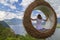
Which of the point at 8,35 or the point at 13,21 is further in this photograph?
the point at 13,21

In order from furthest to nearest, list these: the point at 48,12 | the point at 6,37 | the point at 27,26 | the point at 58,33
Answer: the point at 58,33 → the point at 6,37 → the point at 48,12 → the point at 27,26

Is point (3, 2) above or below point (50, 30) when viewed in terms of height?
above

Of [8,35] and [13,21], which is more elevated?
[13,21]

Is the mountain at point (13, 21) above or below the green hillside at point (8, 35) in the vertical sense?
above

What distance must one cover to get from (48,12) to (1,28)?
2.22ft

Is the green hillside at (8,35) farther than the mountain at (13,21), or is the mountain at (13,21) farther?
the mountain at (13,21)

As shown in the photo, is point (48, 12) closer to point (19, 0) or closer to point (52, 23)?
point (52, 23)

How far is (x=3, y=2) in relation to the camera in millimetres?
3062

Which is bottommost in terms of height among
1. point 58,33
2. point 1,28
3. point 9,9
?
point 58,33

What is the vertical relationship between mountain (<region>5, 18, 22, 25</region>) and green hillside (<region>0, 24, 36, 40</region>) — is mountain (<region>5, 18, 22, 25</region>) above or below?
above

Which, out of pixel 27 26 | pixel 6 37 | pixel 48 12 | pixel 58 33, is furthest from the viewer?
pixel 58 33

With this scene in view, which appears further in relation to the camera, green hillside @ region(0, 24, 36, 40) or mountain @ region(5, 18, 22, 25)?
mountain @ region(5, 18, 22, 25)

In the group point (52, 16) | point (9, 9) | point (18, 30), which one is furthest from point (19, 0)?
point (52, 16)

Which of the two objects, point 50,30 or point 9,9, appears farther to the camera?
point 9,9
